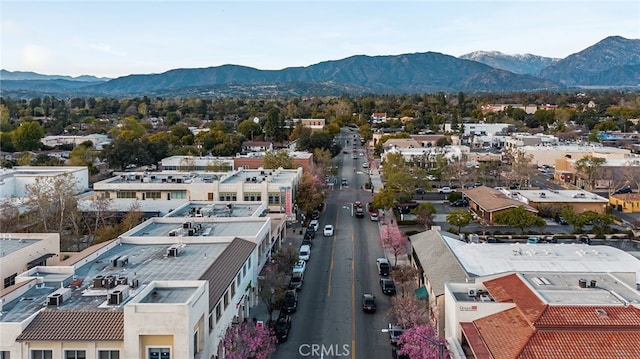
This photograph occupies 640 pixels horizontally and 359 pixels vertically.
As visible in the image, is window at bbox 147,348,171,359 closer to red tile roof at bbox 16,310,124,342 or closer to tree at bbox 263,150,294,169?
red tile roof at bbox 16,310,124,342

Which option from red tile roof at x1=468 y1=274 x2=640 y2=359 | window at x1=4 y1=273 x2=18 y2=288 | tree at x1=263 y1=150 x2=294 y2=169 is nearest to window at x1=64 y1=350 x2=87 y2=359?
window at x1=4 y1=273 x2=18 y2=288

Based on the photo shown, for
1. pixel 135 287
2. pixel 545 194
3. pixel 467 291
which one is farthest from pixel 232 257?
pixel 545 194

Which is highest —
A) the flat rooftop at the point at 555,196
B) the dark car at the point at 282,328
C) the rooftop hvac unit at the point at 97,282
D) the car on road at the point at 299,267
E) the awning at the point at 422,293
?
the rooftop hvac unit at the point at 97,282

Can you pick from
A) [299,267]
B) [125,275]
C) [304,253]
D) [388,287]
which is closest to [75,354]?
[125,275]

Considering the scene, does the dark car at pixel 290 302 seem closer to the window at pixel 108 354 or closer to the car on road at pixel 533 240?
the window at pixel 108 354

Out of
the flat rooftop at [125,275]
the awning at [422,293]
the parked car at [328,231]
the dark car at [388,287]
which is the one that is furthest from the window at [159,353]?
the parked car at [328,231]

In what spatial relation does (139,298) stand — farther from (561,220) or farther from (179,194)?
(561,220)

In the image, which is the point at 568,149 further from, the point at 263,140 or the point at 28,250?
the point at 28,250
